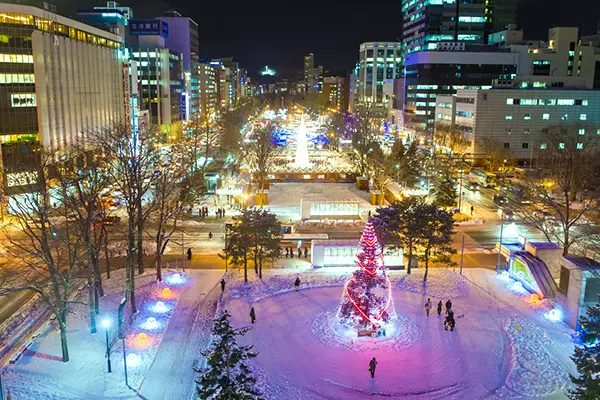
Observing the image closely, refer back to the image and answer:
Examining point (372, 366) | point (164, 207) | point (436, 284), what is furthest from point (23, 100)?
point (372, 366)

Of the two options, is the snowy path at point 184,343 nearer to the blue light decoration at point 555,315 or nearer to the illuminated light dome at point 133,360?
the illuminated light dome at point 133,360

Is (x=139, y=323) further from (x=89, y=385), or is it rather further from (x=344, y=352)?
(x=344, y=352)

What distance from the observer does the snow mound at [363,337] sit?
24.1m

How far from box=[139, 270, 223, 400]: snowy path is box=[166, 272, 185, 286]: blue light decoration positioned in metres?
0.48

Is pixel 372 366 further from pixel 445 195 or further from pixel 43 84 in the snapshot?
pixel 43 84

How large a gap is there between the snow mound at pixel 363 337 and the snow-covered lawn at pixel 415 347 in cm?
8

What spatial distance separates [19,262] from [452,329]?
2698cm

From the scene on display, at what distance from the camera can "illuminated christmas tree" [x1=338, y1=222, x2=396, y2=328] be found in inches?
966

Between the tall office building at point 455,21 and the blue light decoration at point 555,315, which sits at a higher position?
the tall office building at point 455,21

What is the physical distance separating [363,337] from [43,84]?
4284 centimetres

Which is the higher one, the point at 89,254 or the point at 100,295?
the point at 89,254

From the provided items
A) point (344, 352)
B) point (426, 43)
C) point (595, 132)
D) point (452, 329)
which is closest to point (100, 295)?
point (344, 352)

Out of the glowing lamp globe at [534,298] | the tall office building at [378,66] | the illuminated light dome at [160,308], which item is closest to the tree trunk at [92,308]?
the illuminated light dome at [160,308]

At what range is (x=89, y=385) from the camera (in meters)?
20.9
